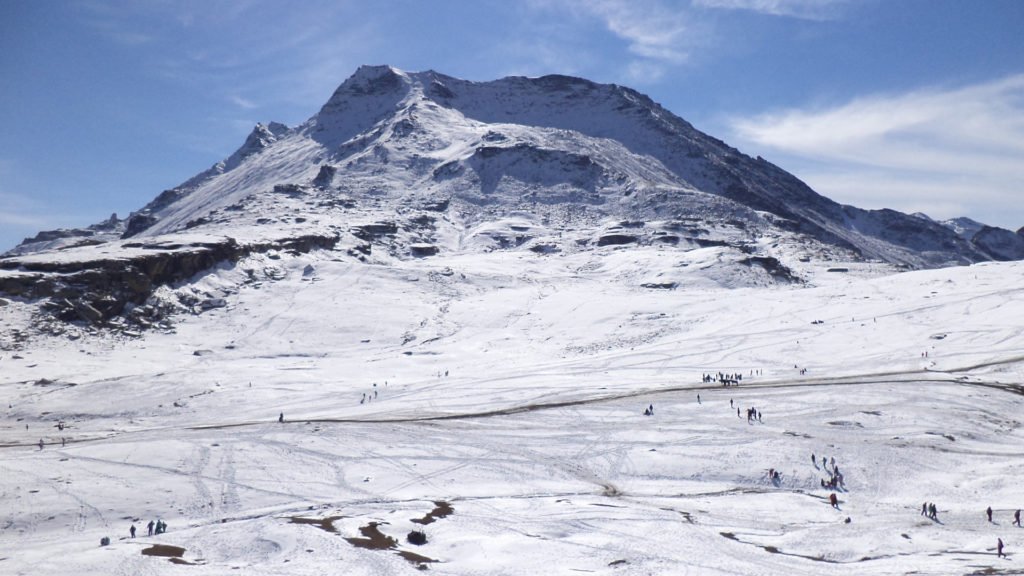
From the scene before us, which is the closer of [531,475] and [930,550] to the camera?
[930,550]

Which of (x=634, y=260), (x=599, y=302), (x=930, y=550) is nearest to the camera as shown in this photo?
(x=930, y=550)

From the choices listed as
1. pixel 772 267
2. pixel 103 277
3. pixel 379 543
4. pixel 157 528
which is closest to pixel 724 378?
pixel 379 543

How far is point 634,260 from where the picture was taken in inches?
5285

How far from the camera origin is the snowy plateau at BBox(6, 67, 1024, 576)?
31.8m

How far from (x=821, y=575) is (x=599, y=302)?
75.7m

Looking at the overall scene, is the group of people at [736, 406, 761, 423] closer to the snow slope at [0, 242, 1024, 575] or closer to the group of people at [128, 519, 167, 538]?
the snow slope at [0, 242, 1024, 575]

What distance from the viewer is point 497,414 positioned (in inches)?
2218

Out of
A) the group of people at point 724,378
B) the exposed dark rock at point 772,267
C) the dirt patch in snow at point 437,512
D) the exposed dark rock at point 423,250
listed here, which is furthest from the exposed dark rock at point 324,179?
the dirt patch in snow at point 437,512

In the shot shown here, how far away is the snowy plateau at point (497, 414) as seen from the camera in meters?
31.8

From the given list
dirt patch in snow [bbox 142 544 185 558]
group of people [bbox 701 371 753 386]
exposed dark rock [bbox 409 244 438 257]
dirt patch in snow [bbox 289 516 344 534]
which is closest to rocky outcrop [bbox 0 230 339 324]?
exposed dark rock [bbox 409 244 438 257]

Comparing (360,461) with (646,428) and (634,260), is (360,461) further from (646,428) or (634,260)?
(634,260)

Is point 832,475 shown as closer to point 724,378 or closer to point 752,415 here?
point 752,415

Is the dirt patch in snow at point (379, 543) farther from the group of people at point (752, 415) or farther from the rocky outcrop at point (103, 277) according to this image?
the rocky outcrop at point (103, 277)

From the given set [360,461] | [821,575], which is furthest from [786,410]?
[360,461]
